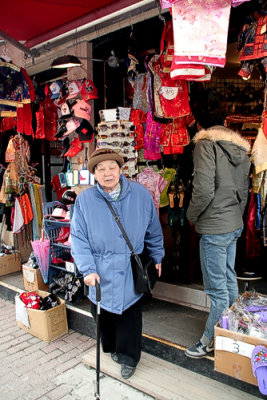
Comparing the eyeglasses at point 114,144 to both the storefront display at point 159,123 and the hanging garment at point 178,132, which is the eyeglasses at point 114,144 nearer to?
the storefront display at point 159,123

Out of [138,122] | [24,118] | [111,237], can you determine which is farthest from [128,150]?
[24,118]

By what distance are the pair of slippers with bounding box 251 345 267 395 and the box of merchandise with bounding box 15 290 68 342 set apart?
96.8 inches

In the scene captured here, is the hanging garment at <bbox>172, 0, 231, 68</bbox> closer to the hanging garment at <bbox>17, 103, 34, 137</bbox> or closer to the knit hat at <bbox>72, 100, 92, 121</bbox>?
the knit hat at <bbox>72, 100, 92, 121</bbox>

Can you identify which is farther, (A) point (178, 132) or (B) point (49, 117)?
(B) point (49, 117)

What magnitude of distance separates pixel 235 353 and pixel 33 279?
320 cm

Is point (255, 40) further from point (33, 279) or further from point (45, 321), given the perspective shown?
point (33, 279)

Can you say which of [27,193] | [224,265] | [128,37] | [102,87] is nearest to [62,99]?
[102,87]

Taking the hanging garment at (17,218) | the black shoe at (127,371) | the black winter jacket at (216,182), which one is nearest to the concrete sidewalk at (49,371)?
the black shoe at (127,371)

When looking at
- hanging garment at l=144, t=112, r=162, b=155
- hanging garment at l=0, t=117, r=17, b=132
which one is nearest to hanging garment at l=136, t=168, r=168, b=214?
hanging garment at l=144, t=112, r=162, b=155

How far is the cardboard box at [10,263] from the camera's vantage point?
19.4ft

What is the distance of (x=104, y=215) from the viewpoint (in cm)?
294

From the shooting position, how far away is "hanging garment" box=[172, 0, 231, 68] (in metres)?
2.79

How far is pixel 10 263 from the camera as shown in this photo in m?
6.02

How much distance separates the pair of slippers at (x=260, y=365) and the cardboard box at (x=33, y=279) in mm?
3273
